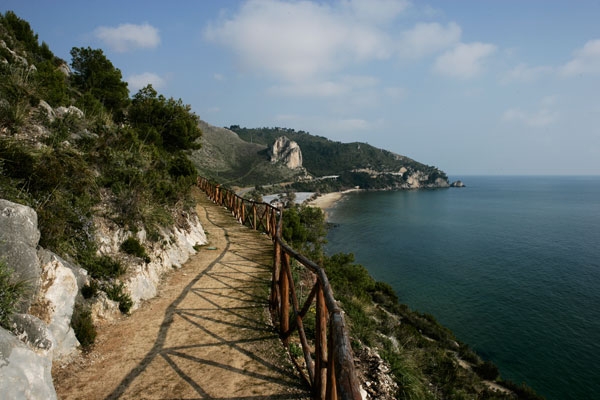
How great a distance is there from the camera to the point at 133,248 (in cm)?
739

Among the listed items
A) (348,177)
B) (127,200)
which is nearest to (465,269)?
(127,200)

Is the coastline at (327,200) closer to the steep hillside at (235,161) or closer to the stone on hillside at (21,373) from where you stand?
the steep hillside at (235,161)

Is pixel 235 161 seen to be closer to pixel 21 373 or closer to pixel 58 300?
pixel 58 300

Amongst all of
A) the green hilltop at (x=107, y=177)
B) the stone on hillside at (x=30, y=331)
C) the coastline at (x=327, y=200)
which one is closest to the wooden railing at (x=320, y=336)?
the green hilltop at (x=107, y=177)

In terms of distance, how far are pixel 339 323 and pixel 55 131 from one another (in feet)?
30.3

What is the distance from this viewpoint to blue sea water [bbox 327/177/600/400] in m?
21.1

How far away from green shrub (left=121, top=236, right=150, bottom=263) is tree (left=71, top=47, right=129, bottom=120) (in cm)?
1558

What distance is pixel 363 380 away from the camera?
4.86m

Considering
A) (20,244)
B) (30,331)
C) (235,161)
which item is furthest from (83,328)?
(235,161)

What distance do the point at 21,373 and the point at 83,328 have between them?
2202 mm

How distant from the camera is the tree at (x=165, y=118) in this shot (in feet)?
59.3

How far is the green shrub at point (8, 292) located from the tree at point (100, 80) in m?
18.6

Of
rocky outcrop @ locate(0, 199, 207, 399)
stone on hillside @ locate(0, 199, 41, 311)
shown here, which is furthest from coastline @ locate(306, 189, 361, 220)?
stone on hillside @ locate(0, 199, 41, 311)

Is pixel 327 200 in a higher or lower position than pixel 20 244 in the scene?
lower
